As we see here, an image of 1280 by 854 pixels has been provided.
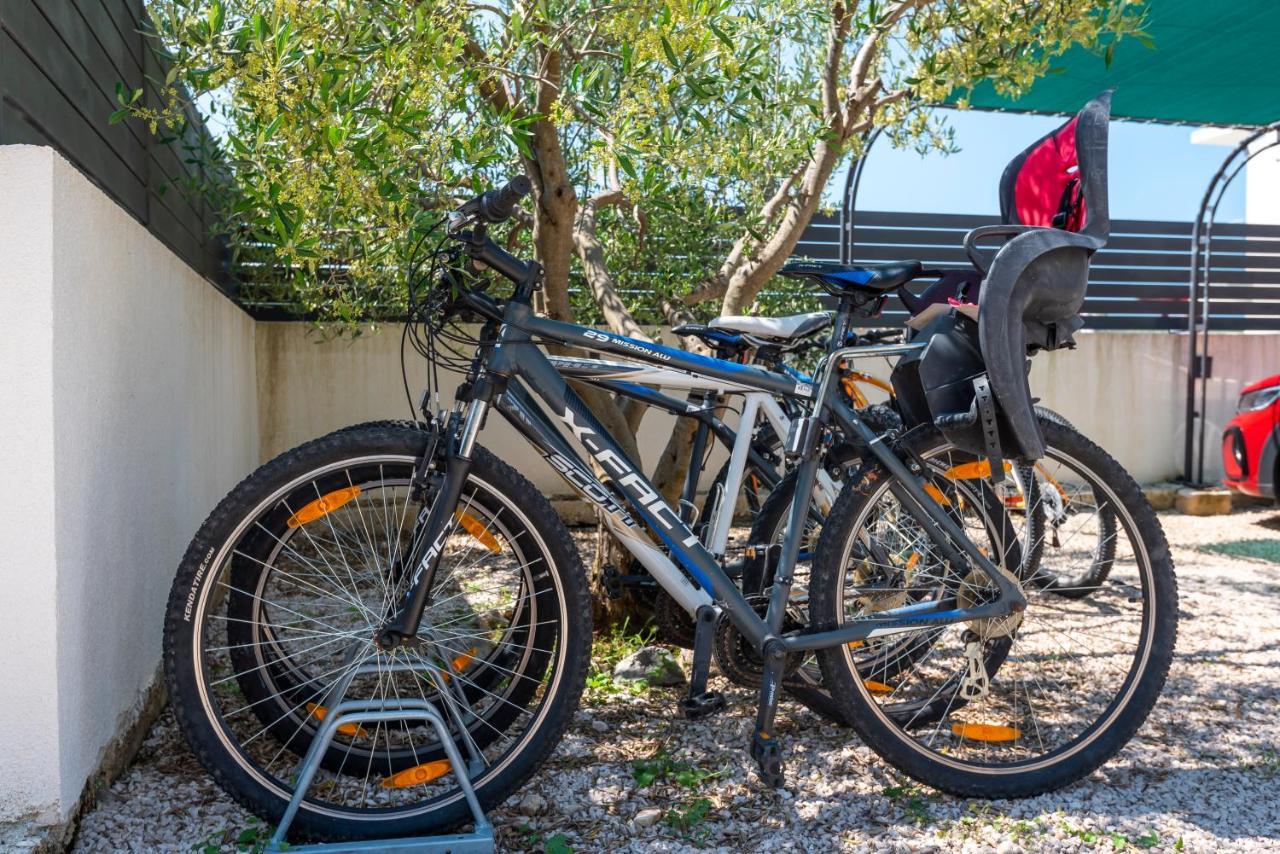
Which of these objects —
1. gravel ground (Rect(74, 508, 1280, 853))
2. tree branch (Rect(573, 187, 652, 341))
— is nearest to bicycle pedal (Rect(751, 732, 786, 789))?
gravel ground (Rect(74, 508, 1280, 853))

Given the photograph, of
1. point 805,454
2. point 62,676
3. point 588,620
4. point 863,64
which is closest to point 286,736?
point 62,676

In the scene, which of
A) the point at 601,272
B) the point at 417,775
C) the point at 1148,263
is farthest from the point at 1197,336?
the point at 417,775

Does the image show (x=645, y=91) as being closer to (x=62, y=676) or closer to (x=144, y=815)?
(x=62, y=676)

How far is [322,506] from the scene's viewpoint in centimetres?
216

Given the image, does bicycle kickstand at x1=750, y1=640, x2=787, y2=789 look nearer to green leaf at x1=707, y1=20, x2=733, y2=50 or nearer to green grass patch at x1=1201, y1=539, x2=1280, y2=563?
green leaf at x1=707, y1=20, x2=733, y2=50

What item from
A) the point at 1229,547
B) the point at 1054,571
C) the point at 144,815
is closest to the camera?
the point at 144,815

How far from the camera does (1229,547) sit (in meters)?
5.95

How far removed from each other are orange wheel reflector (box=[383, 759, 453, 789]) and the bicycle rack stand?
0.13 metres

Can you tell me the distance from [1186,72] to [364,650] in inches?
216

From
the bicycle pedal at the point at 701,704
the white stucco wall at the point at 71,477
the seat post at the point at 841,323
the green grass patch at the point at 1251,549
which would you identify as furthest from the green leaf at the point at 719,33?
the green grass patch at the point at 1251,549

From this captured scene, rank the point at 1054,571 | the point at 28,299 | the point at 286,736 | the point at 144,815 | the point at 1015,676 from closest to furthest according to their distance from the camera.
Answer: the point at 28,299 < the point at 144,815 < the point at 286,736 < the point at 1015,676 < the point at 1054,571

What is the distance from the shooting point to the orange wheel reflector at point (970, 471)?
2.69 m

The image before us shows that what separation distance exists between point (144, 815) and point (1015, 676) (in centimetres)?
253

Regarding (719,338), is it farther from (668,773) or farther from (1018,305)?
(668,773)
